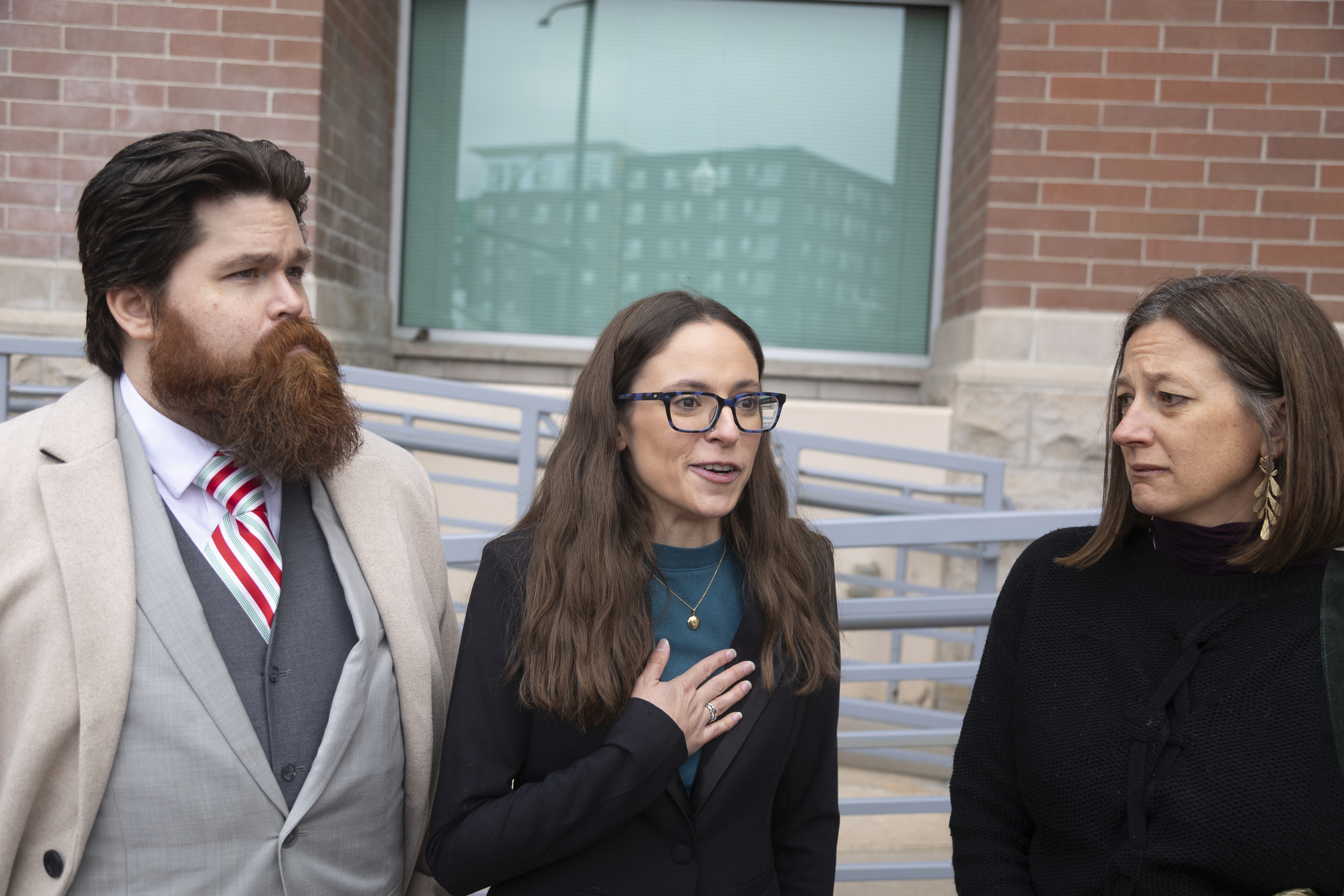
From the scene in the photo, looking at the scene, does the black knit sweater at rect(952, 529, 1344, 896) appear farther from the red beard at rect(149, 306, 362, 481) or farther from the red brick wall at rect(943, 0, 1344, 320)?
Answer: the red brick wall at rect(943, 0, 1344, 320)

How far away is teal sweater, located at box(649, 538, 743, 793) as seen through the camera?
192 cm

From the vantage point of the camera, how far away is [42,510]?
1604 mm

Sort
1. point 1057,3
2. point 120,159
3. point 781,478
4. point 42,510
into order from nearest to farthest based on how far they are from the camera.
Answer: point 42,510 < point 120,159 < point 781,478 < point 1057,3

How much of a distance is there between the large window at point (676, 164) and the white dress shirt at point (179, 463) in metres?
4.68

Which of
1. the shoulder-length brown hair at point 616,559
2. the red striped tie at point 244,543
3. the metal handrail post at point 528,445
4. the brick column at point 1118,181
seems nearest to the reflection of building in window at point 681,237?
the brick column at point 1118,181

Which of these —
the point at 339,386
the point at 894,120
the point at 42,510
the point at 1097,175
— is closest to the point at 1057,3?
the point at 1097,175

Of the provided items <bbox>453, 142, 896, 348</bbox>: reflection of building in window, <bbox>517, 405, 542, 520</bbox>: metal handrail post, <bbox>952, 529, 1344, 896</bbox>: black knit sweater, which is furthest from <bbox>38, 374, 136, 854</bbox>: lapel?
<bbox>453, 142, 896, 348</bbox>: reflection of building in window

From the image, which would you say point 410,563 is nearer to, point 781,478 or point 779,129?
point 781,478

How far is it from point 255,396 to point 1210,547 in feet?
5.35

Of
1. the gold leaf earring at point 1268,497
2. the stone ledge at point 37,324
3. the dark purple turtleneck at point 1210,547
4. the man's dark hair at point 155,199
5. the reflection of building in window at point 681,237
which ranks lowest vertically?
the dark purple turtleneck at point 1210,547

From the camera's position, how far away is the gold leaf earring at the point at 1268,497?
1705mm

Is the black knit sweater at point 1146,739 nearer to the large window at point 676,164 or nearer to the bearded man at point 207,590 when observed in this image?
the bearded man at point 207,590

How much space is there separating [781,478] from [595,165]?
4599 millimetres

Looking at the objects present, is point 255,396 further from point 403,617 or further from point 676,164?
point 676,164
